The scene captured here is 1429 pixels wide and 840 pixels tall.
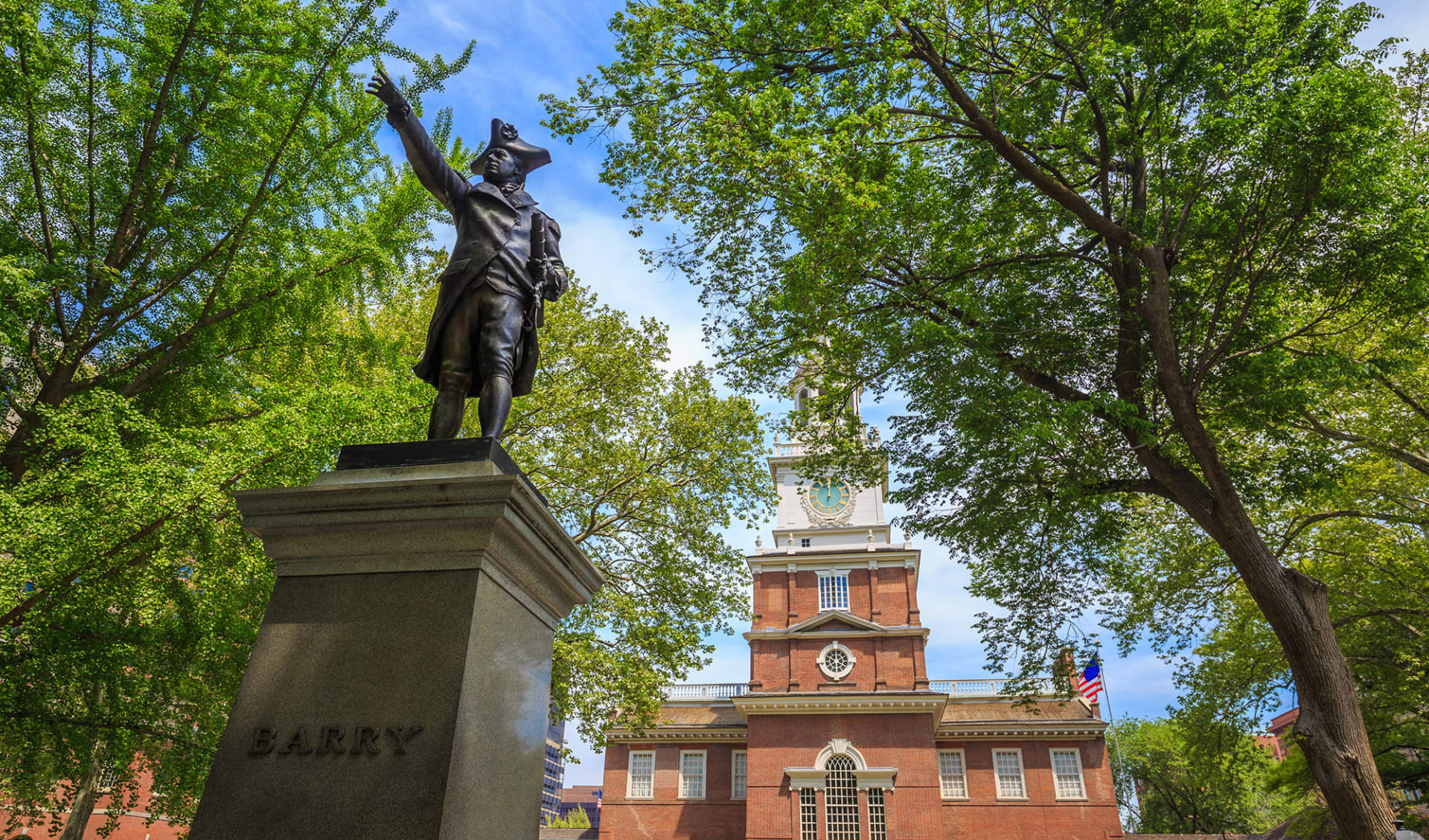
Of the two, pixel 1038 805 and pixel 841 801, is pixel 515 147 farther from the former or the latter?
pixel 1038 805

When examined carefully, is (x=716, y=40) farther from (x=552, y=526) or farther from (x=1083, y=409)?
(x=552, y=526)

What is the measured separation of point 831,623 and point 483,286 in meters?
30.1

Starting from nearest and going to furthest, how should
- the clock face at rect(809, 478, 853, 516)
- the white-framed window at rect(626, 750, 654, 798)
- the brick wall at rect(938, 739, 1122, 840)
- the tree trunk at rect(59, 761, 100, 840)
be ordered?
the tree trunk at rect(59, 761, 100, 840) < the brick wall at rect(938, 739, 1122, 840) < the white-framed window at rect(626, 750, 654, 798) < the clock face at rect(809, 478, 853, 516)

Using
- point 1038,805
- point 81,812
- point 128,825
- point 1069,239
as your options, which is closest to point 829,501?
point 1038,805

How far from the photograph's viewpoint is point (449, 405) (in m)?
4.23

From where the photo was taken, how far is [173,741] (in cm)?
937

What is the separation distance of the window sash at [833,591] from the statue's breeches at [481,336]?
30426 millimetres

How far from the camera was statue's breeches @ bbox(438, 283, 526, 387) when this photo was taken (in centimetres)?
425

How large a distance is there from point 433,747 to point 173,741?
28.6 feet

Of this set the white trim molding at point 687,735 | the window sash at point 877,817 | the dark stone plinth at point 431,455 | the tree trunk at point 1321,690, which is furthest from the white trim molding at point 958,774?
the dark stone plinth at point 431,455

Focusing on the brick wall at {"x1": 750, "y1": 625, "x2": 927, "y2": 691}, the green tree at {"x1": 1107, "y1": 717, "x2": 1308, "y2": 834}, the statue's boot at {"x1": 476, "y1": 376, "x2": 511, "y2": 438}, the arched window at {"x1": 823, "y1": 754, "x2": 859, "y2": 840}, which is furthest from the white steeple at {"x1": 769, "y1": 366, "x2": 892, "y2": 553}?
the statue's boot at {"x1": 476, "y1": 376, "x2": 511, "y2": 438}

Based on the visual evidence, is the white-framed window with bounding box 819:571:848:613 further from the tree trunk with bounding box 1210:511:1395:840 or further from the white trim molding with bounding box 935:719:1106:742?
the tree trunk with bounding box 1210:511:1395:840

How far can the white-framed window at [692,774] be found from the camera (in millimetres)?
32281

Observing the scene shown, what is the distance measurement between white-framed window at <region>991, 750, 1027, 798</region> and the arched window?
652 centimetres
